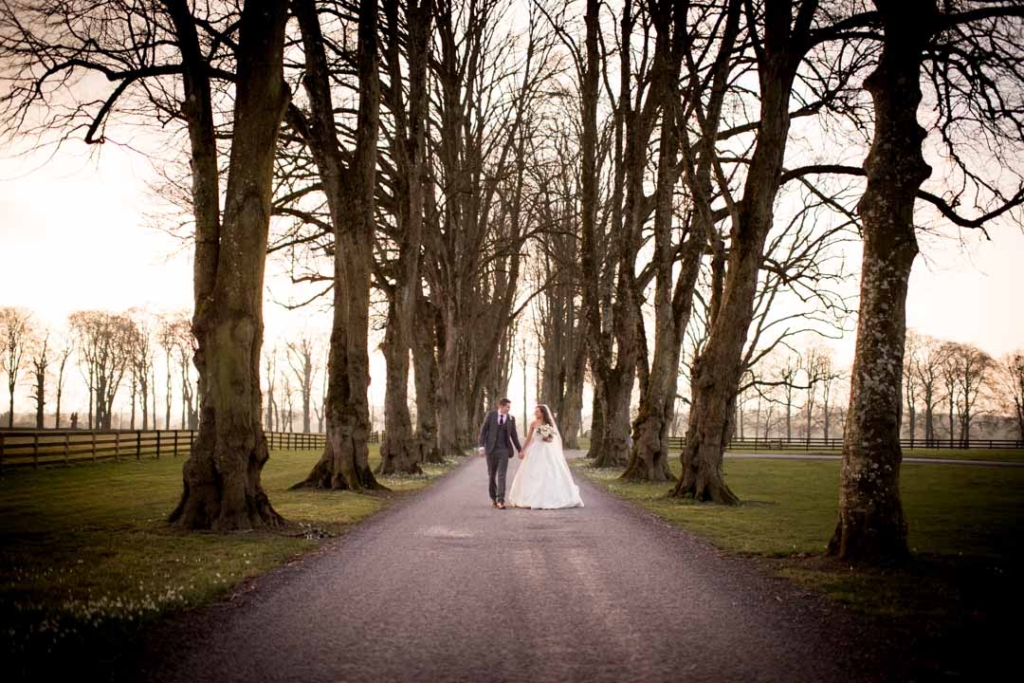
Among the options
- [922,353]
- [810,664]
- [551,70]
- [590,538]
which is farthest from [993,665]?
[922,353]

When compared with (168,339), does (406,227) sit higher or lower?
higher

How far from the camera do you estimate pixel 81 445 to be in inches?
1057

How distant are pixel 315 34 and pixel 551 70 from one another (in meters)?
15.0

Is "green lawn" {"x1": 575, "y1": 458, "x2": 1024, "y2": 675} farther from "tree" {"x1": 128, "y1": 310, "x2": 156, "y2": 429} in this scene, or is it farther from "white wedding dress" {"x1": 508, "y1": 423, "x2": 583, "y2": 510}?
"tree" {"x1": 128, "y1": 310, "x2": 156, "y2": 429}

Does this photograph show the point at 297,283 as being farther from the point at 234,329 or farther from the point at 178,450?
the point at 178,450

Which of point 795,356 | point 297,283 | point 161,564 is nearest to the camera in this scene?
point 161,564

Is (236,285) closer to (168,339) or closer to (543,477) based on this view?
(543,477)

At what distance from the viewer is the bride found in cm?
1298

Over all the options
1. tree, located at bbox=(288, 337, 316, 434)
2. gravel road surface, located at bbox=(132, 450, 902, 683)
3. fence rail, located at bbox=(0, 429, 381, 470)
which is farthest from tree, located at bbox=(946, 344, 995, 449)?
gravel road surface, located at bbox=(132, 450, 902, 683)

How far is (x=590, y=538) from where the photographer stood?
909cm

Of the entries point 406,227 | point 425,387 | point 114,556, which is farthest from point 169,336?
point 114,556

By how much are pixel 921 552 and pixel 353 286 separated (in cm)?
1175

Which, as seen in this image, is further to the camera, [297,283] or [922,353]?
[922,353]

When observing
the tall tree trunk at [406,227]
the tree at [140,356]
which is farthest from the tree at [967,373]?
the tree at [140,356]
